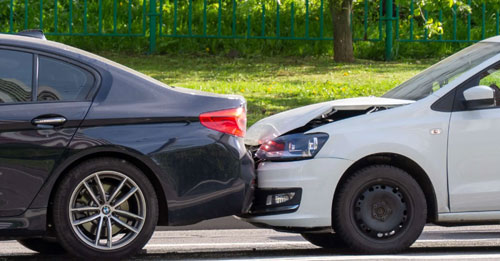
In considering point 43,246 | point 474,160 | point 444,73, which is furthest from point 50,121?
point 444,73

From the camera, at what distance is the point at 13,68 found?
23.2 ft

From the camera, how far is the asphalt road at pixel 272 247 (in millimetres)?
7523

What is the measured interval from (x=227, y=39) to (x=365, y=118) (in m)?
10.7

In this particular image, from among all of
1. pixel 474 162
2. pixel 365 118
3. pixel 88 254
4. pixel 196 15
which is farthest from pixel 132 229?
pixel 196 15

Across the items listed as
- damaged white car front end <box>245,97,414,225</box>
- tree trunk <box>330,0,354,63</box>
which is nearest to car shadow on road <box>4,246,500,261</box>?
damaged white car front end <box>245,97,414,225</box>

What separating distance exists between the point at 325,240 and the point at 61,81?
2.32 m

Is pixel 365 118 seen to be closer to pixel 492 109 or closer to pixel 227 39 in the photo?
pixel 492 109

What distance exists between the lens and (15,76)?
7.05 m

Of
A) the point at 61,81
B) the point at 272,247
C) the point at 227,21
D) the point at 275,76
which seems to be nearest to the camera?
the point at 61,81

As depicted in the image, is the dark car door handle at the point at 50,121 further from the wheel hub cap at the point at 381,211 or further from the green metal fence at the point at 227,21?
the green metal fence at the point at 227,21

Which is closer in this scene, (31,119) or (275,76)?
(31,119)

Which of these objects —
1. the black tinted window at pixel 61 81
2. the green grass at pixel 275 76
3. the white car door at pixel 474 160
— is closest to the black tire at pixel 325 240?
the white car door at pixel 474 160

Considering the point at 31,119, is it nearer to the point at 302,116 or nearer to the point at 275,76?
the point at 302,116

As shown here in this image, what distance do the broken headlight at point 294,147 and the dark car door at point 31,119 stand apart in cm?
133
